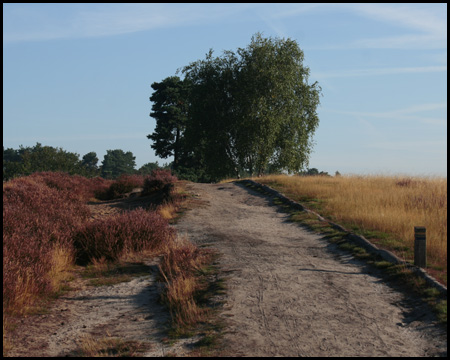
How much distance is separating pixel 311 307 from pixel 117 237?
20.6ft

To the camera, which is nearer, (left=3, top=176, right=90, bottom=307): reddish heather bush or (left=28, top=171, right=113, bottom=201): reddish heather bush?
(left=3, top=176, right=90, bottom=307): reddish heather bush

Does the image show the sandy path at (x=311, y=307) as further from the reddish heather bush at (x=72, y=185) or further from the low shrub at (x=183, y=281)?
the reddish heather bush at (x=72, y=185)

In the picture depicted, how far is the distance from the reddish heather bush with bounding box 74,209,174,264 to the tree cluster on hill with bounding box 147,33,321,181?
84.4 ft

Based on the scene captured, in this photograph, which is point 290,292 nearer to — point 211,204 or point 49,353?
point 49,353

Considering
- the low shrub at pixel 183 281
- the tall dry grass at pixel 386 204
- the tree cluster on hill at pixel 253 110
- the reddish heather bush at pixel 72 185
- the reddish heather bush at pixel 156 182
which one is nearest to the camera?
the low shrub at pixel 183 281

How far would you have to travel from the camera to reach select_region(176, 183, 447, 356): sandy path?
21.8 feet

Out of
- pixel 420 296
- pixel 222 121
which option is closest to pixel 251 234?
pixel 420 296

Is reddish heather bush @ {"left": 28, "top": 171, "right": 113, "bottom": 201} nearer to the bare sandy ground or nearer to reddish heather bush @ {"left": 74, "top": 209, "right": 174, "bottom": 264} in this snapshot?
reddish heather bush @ {"left": 74, "top": 209, "right": 174, "bottom": 264}

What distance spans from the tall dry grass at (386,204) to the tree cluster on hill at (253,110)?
38.8ft

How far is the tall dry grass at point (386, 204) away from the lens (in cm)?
1289

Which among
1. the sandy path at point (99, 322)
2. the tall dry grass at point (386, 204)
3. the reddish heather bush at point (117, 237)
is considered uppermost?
the tall dry grass at point (386, 204)

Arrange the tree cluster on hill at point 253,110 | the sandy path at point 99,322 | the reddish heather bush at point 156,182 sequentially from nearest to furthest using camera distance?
the sandy path at point 99,322, the reddish heather bush at point 156,182, the tree cluster on hill at point 253,110

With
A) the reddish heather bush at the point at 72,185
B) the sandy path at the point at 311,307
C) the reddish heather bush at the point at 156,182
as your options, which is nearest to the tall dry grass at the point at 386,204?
the sandy path at the point at 311,307

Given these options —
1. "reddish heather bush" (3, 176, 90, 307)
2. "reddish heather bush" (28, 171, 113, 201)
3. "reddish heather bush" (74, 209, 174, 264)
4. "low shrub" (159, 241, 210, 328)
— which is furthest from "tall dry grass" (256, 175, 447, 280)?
"reddish heather bush" (28, 171, 113, 201)
